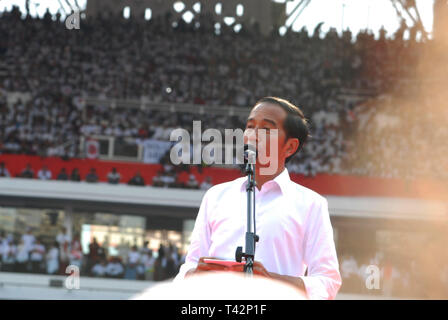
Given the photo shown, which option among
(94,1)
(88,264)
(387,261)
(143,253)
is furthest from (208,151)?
(94,1)

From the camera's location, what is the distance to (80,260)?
15.7m

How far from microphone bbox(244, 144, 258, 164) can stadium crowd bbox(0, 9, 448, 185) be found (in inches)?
634

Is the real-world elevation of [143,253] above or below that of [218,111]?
below

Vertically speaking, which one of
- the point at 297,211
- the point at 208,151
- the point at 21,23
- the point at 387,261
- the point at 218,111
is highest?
the point at 21,23

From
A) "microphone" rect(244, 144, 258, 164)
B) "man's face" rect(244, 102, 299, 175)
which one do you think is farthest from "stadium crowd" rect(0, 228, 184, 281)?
"microphone" rect(244, 144, 258, 164)

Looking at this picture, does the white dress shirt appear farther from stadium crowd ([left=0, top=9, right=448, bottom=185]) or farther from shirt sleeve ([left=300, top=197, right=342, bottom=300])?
stadium crowd ([left=0, top=9, right=448, bottom=185])

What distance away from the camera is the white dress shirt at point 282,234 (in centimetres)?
207

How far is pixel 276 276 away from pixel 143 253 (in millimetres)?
15039

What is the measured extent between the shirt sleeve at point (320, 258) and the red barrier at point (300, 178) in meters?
15.5

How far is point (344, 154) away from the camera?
1895cm

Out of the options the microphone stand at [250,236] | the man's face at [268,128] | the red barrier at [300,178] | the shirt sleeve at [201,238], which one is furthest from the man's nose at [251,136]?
the red barrier at [300,178]

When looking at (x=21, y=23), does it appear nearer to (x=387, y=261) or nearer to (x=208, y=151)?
(x=208, y=151)

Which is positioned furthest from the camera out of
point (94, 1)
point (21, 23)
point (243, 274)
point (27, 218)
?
point (94, 1)

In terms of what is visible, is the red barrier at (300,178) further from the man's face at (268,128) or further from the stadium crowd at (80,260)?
the man's face at (268,128)
